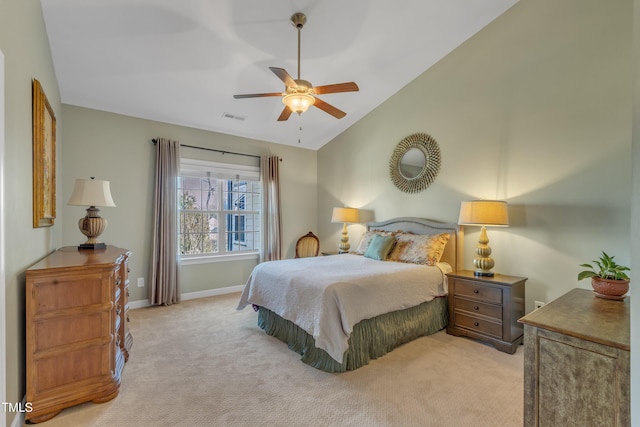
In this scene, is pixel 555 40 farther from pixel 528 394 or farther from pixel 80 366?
pixel 80 366

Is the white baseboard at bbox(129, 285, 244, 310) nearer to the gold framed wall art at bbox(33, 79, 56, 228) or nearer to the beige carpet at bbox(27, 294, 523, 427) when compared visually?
the beige carpet at bbox(27, 294, 523, 427)

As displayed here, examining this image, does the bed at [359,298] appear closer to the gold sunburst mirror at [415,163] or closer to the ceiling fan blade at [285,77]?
the gold sunburst mirror at [415,163]

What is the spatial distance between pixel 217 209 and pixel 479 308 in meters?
3.91

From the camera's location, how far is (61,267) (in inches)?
74.1

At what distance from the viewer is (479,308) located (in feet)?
9.79

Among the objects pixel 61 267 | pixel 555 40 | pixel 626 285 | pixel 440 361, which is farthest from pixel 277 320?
pixel 555 40

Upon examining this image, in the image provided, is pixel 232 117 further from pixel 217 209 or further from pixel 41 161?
pixel 41 161

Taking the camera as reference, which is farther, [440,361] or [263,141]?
[263,141]

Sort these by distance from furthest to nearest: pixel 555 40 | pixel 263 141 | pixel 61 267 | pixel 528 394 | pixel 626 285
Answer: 1. pixel 263 141
2. pixel 555 40
3. pixel 61 267
4. pixel 626 285
5. pixel 528 394

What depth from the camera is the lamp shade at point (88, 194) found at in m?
2.55

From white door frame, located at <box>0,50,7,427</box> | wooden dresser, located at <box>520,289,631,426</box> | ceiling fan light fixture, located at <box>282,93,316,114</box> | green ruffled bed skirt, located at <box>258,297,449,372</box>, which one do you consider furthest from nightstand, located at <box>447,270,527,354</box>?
white door frame, located at <box>0,50,7,427</box>

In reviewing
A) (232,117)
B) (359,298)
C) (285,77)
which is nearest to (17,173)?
(285,77)

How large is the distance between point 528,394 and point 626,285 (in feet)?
3.28

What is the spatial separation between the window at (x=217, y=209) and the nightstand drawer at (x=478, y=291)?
3322 millimetres
